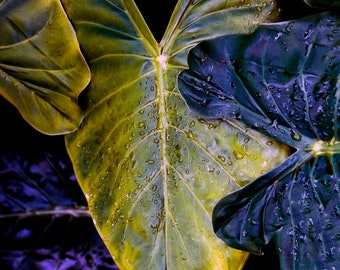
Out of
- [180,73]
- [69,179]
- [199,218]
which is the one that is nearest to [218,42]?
[180,73]

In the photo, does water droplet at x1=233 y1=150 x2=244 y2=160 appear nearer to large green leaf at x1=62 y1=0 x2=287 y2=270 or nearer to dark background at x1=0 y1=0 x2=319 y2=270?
large green leaf at x1=62 y1=0 x2=287 y2=270

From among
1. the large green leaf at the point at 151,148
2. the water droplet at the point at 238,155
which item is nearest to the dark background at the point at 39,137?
the large green leaf at the point at 151,148

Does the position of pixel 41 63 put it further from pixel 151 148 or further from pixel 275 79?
pixel 275 79

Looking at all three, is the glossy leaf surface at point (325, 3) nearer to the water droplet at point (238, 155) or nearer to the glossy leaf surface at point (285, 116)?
the glossy leaf surface at point (285, 116)

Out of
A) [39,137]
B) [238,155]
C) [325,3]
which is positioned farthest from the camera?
[39,137]

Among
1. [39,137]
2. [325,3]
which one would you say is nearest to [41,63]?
[39,137]

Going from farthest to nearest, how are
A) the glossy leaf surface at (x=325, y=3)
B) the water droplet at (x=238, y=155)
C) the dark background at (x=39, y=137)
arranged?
the dark background at (x=39, y=137) → the water droplet at (x=238, y=155) → the glossy leaf surface at (x=325, y=3)

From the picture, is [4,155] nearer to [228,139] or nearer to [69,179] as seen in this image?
[69,179]

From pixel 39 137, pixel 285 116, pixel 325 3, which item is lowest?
pixel 39 137
